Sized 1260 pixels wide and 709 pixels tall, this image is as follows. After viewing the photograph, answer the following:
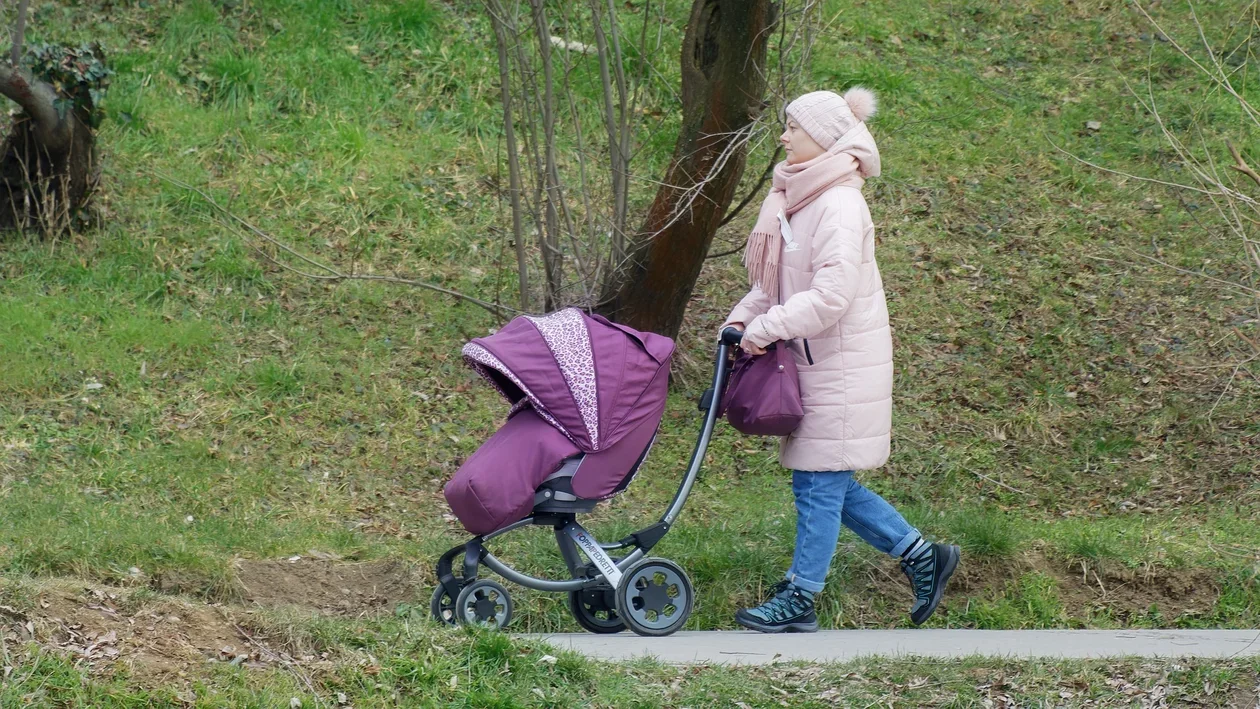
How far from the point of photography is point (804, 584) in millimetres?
5113

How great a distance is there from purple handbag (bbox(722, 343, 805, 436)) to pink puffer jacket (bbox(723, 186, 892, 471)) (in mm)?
88

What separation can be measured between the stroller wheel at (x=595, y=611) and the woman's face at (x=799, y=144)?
181 cm

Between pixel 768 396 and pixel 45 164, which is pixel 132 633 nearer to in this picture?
pixel 768 396

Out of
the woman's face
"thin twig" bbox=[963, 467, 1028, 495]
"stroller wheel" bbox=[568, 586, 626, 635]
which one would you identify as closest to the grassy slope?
"thin twig" bbox=[963, 467, 1028, 495]

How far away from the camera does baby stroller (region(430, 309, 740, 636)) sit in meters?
4.63

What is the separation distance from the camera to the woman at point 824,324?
4.85 m

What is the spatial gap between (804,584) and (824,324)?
3.41 feet

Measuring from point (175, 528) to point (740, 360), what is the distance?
2832mm

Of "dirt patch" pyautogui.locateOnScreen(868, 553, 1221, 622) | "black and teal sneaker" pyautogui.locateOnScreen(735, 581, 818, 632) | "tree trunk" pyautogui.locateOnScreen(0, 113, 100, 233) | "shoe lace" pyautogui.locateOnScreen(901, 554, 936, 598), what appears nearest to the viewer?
"black and teal sneaker" pyautogui.locateOnScreen(735, 581, 818, 632)

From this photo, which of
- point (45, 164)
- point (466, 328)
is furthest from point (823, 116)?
point (45, 164)

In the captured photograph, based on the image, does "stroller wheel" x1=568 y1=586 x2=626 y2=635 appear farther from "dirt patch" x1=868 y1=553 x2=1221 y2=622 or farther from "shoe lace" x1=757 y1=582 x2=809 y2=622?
"dirt patch" x1=868 y1=553 x2=1221 y2=622

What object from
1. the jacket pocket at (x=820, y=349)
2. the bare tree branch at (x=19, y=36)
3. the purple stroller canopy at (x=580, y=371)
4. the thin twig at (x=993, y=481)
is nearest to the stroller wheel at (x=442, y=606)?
the purple stroller canopy at (x=580, y=371)

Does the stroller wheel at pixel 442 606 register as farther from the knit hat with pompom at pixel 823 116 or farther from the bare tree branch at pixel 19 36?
the bare tree branch at pixel 19 36

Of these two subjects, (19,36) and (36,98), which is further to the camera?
(36,98)
